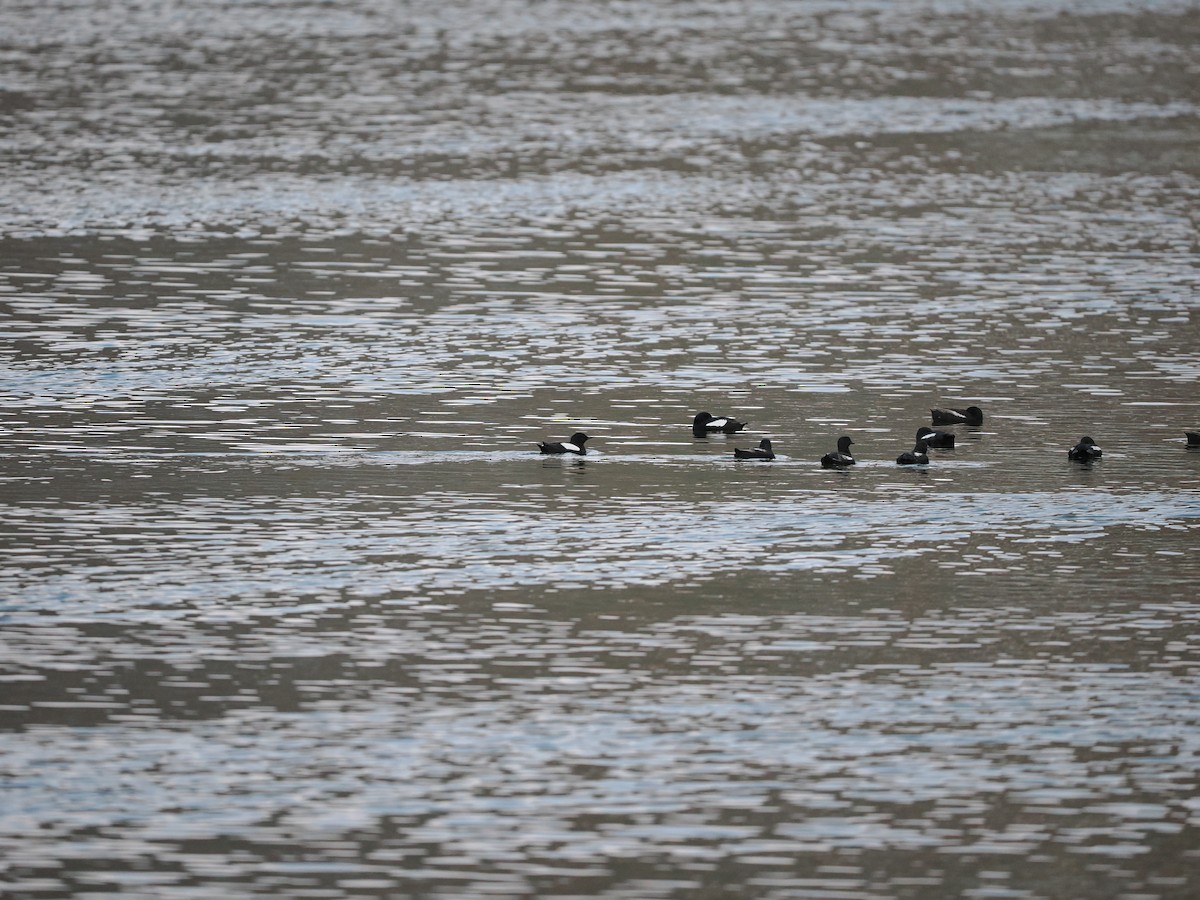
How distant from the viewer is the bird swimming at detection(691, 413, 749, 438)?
91.0 feet

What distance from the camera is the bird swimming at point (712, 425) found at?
27.8 m

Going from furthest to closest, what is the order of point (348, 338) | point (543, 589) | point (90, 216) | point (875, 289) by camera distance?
point (90, 216) → point (875, 289) → point (348, 338) → point (543, 589)

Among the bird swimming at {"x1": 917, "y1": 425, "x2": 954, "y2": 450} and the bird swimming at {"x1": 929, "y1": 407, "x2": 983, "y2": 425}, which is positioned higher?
the bird swimming at {"x1": 929, "y1": 407, "x2": 983, "y2": 425}

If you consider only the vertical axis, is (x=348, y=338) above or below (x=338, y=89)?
below

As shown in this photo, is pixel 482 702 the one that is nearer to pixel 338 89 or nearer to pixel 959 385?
pixel 959 385

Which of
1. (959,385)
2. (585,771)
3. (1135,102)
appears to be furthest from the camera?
(1135,102)

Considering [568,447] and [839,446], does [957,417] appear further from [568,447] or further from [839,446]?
[568,447]

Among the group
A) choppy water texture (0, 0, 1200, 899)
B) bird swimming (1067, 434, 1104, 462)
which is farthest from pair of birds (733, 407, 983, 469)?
bird swimming (1067, 434, 1104, 462)

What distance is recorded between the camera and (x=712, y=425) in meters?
27.8

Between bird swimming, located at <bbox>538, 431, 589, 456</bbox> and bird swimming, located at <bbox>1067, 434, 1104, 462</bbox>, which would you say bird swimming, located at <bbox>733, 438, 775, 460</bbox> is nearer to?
bird swimming, located at <bbox>538, 431, 589, 456</bbox>

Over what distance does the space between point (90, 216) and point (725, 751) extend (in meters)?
30.5

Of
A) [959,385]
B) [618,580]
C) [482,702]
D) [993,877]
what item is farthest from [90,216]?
[993,877]

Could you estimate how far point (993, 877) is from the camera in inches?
608

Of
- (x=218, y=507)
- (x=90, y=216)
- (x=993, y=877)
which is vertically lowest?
(x=993, y=877)
